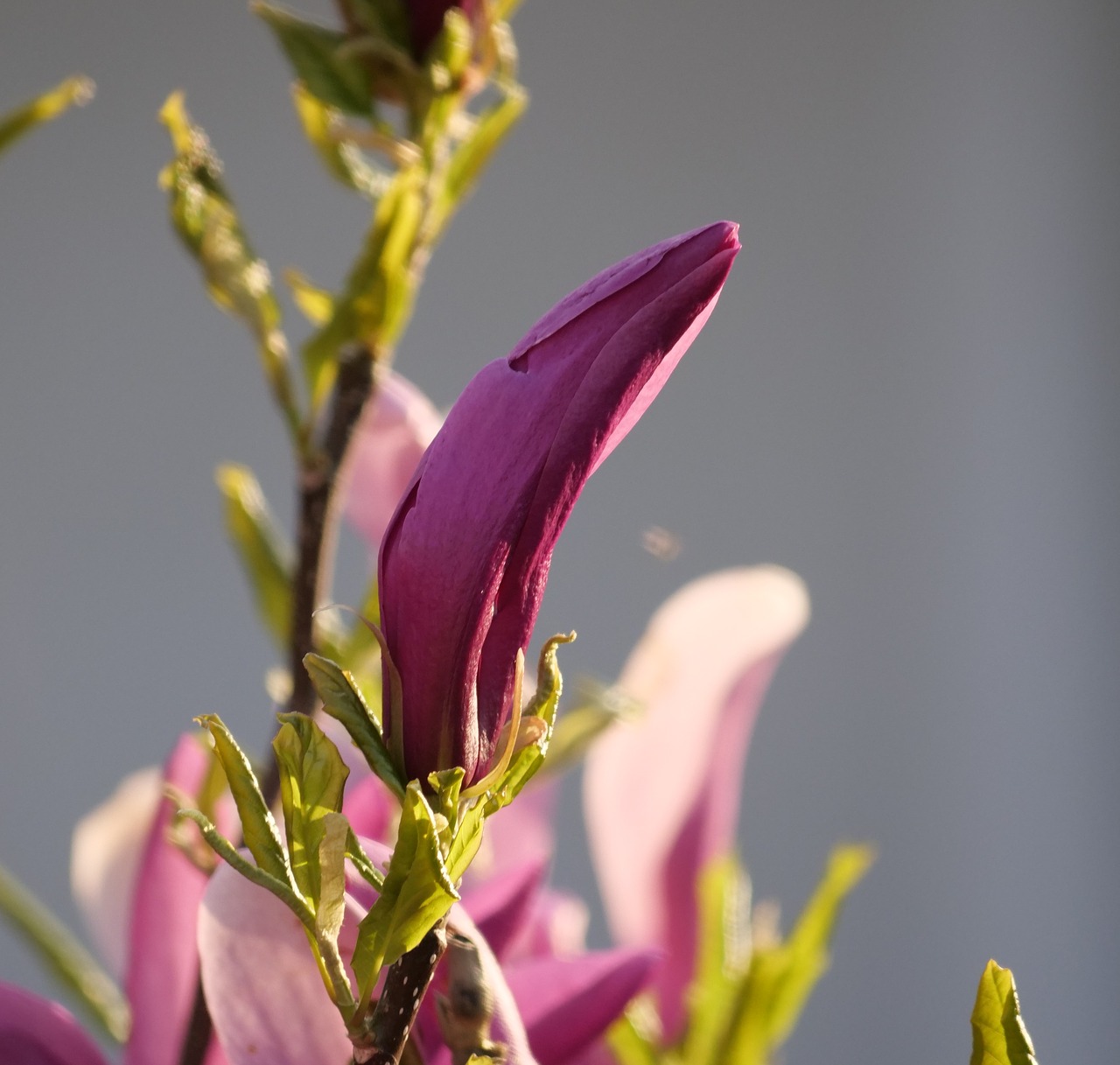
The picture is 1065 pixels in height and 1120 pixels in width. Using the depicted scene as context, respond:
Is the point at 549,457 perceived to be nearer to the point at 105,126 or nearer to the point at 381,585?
the point at 381,585

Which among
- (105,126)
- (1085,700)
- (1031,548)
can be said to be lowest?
(1085,700)

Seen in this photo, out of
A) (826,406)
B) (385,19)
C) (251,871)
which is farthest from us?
(826,406)

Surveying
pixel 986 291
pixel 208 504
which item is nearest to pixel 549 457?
pixel 208 504

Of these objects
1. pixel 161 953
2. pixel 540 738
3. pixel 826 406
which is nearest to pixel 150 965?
pixel 161 953

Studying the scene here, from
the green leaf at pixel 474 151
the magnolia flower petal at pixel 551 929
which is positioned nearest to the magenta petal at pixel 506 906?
the magnolia flower petal at pixel 551 929

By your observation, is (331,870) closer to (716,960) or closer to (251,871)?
(251,871)

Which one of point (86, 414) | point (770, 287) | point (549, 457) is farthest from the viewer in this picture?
point (770, 287)

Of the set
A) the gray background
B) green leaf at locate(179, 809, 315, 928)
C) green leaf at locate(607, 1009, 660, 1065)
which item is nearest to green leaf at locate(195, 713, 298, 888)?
green leaf at locate(179, 809, 315, 928)
